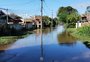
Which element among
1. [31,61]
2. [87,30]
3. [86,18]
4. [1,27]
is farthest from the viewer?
[86,18]

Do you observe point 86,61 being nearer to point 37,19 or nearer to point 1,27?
point 1,27

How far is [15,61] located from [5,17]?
134ft

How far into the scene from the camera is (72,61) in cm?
1572

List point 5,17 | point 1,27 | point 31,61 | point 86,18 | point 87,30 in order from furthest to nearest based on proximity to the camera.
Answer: point 86,18, point 5,17, point 1,27, point 87,30, point 31,61

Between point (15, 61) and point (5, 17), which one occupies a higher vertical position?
point (5, 17)

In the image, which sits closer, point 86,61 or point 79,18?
point 86,61

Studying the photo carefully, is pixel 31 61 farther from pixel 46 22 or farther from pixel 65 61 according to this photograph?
pixel 46 22

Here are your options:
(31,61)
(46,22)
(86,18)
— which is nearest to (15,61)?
(31,61)

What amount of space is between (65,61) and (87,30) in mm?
24677

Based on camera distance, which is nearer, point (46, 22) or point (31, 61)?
point (31, 61)

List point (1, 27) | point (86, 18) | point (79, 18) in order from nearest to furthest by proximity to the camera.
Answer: point (1, 27)
point (86, 18)
point (79, 18)

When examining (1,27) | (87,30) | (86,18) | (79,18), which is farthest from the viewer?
(79,18)

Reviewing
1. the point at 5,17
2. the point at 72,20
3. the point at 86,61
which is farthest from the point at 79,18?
the point at 86,61

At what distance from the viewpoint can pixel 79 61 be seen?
619 inches
